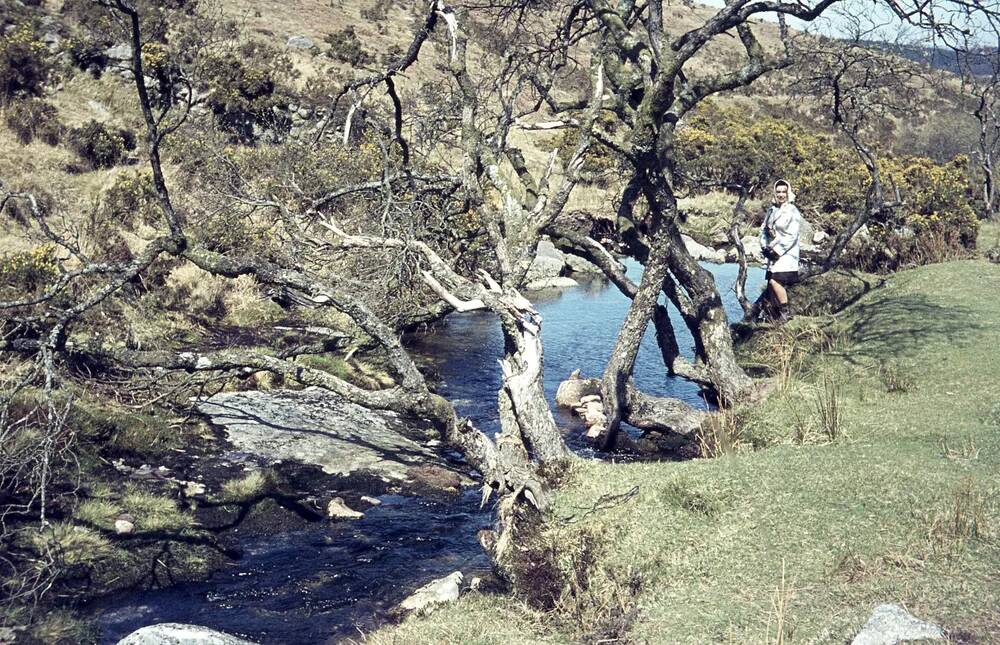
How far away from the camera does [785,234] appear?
46.3ft

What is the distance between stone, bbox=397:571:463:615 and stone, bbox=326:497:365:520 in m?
1.92

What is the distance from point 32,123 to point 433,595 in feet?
68.2

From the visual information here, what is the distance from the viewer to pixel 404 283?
13758 mm

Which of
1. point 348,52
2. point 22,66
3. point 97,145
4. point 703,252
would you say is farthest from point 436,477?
point 348,52

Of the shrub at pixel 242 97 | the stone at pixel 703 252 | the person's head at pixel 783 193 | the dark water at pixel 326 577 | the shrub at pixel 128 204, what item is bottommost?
the dark water at pixel 326 577

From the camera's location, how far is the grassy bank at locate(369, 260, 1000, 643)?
6.03m

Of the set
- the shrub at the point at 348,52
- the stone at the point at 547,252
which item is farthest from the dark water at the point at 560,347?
the shrub at the point at 348,52

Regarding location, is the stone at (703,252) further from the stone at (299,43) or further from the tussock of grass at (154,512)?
the stone at (299,43)

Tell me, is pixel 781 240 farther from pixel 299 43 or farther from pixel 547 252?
pixel 299 43

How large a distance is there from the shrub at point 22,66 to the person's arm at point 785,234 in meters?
21.4

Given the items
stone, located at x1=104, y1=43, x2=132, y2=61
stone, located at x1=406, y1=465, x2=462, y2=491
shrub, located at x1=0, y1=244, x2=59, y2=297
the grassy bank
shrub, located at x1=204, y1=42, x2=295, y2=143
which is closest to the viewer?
the grassy bank

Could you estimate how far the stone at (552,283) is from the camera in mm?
24891

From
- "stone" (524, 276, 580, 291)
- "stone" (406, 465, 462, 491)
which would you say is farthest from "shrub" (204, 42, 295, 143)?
"stone" (406, 465, 462, 491)

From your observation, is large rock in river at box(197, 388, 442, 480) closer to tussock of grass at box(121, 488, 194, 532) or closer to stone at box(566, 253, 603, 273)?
tussock of grass at box(121, 488, 194, 532)
